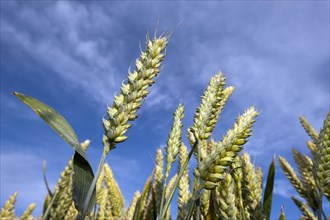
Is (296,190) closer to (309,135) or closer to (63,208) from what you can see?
(63,208)

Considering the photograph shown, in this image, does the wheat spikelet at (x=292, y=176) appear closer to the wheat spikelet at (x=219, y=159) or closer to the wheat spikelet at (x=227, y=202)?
the wheat spikelet at (x=227, y=202)

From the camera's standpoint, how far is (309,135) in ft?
16.4

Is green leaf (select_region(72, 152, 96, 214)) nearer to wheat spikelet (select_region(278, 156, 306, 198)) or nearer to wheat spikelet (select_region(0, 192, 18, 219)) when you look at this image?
wheat spikelet (select_region(0, 192, 18, 219))

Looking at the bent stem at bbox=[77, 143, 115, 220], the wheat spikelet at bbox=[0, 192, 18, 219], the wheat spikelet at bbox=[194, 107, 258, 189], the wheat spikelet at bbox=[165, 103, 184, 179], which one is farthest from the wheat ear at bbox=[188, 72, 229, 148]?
the wheat spikelet at bbox=[0, 192, 18, 219]

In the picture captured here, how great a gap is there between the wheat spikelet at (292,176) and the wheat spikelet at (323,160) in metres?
0.92

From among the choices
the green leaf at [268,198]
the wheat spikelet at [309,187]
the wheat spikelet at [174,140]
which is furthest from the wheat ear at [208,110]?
the wheat spikelet at [309,187]

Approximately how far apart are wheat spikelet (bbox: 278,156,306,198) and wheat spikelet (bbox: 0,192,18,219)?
8.57ft

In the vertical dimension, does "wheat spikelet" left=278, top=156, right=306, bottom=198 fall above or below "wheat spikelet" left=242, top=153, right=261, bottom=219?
above

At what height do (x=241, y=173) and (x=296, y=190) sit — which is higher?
(x=296, y=190)

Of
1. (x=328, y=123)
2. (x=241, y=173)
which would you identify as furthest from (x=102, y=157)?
(x=328, y=123)

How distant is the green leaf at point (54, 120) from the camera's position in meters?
1.18

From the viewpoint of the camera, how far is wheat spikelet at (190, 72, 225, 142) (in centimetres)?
162

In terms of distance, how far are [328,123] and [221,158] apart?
1.04 metres

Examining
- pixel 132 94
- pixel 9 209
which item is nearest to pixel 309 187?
pixel 132 94
